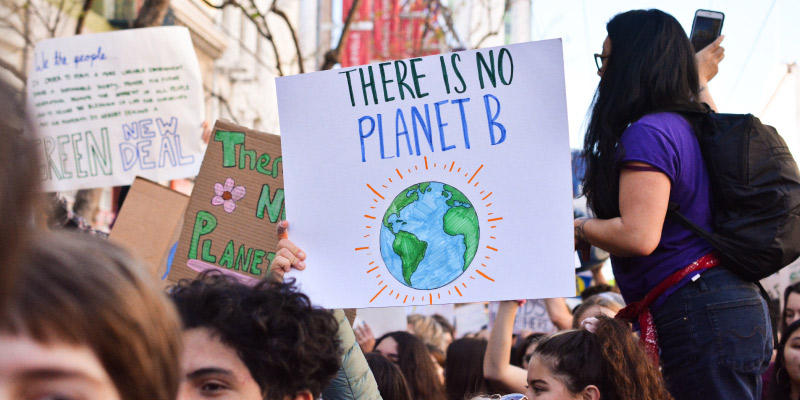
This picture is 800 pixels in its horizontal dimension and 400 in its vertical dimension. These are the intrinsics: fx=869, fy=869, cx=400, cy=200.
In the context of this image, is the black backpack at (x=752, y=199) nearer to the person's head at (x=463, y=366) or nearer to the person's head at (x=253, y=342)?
the person's head at (x=253, y=342)

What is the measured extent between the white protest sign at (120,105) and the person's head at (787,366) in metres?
3.10

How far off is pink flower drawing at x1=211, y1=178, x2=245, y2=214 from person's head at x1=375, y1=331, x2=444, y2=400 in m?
1.69

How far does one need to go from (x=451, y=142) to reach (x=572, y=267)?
505 millimetres

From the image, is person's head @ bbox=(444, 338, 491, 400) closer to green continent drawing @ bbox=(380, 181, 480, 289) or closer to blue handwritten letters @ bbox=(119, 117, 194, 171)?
blue handwritten letters @ bbox=(119, 117, 194, 171)

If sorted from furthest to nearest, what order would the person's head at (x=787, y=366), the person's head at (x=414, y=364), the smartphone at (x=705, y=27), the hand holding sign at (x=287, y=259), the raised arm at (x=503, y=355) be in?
the person's head at (x=414, y=364)
the person's head at (x=787, y=366)
the raised arm at (x=503, y=355)
the smartphone at (x=705, y=27)
the hand holding sign at (x=287, y=259)

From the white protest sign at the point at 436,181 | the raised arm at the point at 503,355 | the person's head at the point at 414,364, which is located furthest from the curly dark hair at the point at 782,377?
the white protest sign at the point at 436,181

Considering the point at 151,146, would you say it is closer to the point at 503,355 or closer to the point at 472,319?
the point at 503,355

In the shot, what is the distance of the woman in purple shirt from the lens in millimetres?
2287

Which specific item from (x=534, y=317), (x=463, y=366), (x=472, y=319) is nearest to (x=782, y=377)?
(x=463, y=366)

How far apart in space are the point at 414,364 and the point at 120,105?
2134 millimetres

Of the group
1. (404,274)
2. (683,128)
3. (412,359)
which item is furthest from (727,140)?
(412,359)

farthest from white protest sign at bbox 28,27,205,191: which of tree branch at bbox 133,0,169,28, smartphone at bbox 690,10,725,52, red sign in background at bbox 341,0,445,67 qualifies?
red sign in background at bbox 341,0,445,67

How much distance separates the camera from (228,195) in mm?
3164

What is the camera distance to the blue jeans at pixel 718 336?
2.27 meters
